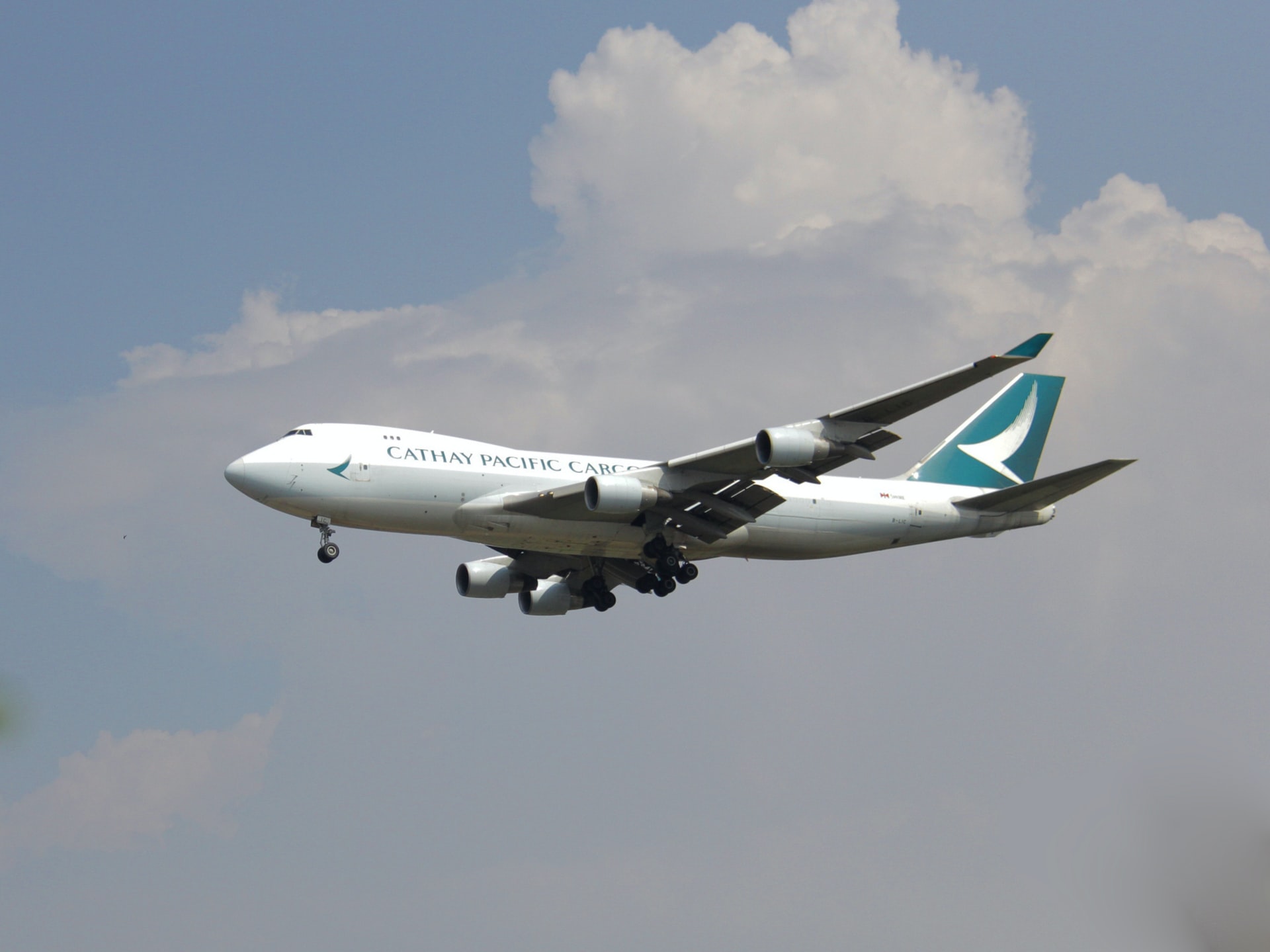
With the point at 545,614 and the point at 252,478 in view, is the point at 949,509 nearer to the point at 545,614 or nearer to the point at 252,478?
the point at 545,614

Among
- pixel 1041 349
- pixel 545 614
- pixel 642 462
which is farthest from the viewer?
pixel 545 614

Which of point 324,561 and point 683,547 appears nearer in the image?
point 324,561

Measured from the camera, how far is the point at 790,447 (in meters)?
39.3

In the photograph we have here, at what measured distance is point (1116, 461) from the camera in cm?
4106

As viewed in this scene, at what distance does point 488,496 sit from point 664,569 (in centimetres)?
607

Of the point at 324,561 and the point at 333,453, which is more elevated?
the point at 333,453

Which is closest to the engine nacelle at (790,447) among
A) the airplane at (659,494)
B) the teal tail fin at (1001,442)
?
the airplane at (659,494)

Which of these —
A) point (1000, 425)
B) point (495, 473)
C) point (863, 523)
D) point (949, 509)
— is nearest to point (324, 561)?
point (495, 473)

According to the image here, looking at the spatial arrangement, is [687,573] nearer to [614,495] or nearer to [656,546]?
[656,546]

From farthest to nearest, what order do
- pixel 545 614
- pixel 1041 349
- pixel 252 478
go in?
pixel 545 614
pixel 252 478
pixel 1041 349

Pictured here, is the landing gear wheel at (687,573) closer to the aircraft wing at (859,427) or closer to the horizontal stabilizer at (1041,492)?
the aircraft wing at (859,427)

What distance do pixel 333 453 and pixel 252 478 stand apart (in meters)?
2.24

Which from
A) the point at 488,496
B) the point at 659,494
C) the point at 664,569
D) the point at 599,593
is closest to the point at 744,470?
the point at 659,494

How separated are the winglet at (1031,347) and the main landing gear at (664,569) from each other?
Result: 497 inches
